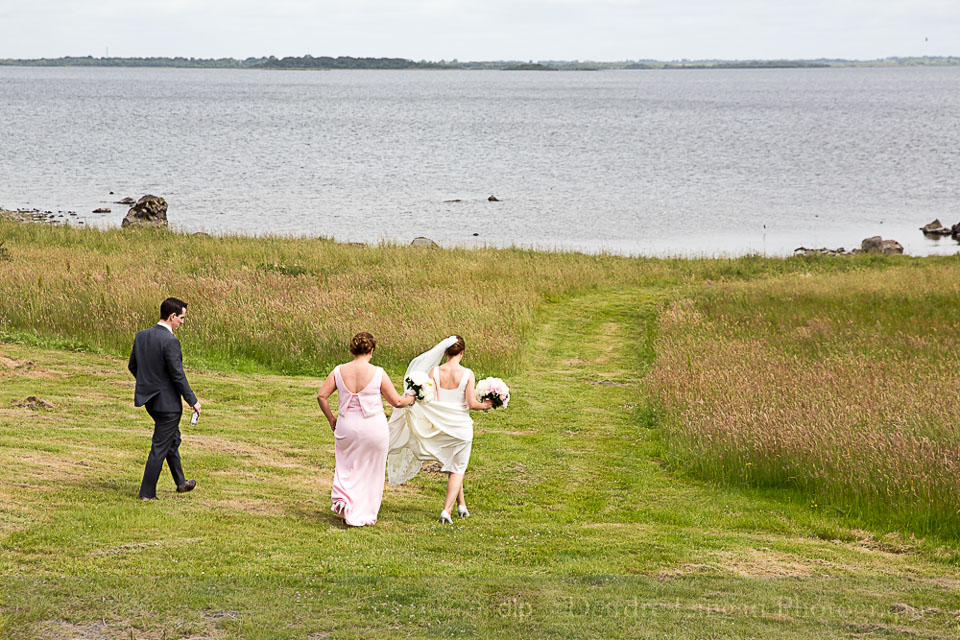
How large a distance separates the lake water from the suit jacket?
33.7m

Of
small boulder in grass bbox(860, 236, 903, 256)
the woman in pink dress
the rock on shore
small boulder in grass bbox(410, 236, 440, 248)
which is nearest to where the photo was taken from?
the woman in pink dress

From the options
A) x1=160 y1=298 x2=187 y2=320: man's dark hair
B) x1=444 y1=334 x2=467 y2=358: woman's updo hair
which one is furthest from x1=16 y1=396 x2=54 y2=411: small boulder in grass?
x1=444 y1=334 x2=467 y2=358: woman's updo hair

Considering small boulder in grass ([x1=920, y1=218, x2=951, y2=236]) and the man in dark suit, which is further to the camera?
small boulder in grass ([x1=920, y1=218, x2=951, y2=236])

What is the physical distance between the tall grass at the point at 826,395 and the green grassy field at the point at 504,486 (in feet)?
0.23

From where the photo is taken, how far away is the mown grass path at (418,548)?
718 cm

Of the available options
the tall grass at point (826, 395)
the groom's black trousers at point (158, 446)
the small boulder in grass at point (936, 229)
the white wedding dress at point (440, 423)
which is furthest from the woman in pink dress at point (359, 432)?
the small boulder in grass at point (936, 229)

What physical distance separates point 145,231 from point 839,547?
3224 centimetres

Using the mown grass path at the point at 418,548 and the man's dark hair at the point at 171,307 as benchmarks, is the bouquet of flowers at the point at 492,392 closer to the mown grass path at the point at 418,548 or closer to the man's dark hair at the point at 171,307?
the mown grass path at the point at 418,548

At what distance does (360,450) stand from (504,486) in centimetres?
307

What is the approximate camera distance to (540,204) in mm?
66688

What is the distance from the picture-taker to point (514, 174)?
8469cm

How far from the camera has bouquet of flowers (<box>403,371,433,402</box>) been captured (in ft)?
33.9

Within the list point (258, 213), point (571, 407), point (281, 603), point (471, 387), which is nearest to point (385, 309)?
point (571, 407)

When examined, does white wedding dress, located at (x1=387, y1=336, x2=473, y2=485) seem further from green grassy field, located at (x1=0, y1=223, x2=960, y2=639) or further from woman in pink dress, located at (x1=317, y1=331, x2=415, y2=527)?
green grassy field, located at (x1=0, y1=223, x2=960, y2=639)
